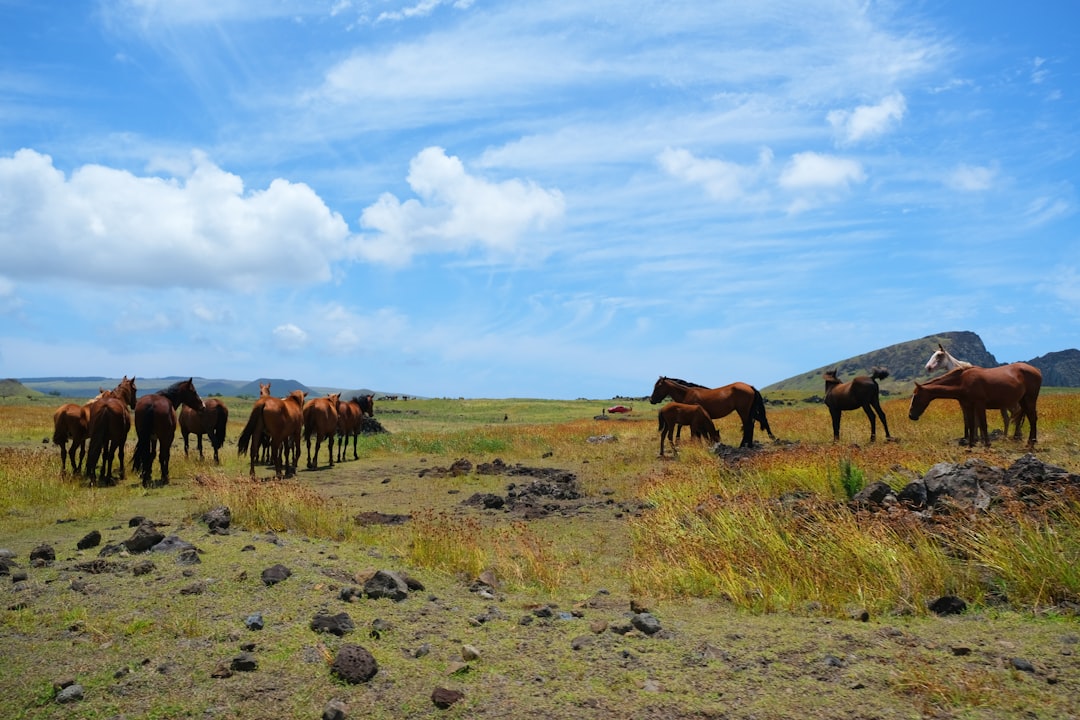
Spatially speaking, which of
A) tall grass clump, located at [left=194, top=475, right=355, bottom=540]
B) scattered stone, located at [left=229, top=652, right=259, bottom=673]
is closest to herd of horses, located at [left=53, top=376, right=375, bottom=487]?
tall grass clump, located at [left=194, top=475, right=355, bottom=540]

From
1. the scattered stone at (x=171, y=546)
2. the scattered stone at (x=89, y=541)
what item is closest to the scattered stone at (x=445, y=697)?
the scattered stone at (x=171, y=546)

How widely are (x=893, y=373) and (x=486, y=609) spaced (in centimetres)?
15842

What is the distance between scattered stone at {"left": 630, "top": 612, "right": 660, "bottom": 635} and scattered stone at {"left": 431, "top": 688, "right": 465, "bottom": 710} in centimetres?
173

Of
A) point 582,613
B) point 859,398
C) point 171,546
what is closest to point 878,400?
point 859,398

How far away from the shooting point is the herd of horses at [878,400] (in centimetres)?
1566

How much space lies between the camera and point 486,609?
20.8ft

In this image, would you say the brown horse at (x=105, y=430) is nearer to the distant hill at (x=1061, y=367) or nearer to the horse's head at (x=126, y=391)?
the horse's head at (x=126, y=391)

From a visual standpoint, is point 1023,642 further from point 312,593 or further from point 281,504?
point 281,504

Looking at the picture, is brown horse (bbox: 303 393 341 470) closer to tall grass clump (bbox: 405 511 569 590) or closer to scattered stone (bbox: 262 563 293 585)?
tall grass clump (bbox: 405 511 569 590)

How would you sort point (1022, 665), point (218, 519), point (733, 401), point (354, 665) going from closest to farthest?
1. point (1022, 665)
2. point (354, 665)
3. point (218, 519)
4. point (733, 401)

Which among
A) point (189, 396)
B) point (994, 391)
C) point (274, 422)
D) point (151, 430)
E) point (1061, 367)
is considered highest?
point (1061, 367)

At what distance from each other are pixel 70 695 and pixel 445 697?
227 centimetres

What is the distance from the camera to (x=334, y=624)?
5.46 meters

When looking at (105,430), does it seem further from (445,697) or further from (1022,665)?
(1022,665)
